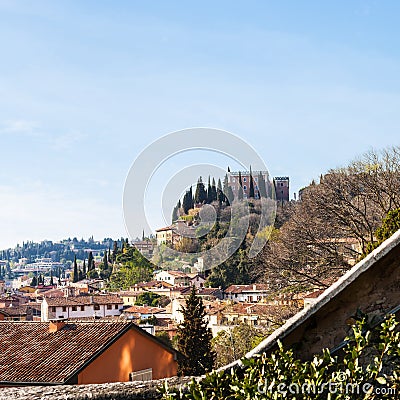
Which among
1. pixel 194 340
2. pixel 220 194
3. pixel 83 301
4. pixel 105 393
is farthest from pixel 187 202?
pixel 105 393

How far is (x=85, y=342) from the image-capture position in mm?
10766

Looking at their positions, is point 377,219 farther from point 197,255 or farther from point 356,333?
point 197,255

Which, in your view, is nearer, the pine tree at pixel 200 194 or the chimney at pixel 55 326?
the chimney at pixel 55 326

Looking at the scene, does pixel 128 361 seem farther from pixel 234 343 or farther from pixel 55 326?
pixel 234 343

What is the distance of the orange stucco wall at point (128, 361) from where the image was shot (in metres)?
9.91

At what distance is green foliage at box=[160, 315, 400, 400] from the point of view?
180 centimetres

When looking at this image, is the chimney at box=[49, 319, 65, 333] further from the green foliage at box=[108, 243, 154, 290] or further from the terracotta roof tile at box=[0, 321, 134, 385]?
the green foliage at box=[108, 243, 154, 290]

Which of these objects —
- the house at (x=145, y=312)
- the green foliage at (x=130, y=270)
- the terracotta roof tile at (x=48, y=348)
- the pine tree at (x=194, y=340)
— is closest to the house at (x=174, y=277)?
the green foliage at (x=130, y=270)

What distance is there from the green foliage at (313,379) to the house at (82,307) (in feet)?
133

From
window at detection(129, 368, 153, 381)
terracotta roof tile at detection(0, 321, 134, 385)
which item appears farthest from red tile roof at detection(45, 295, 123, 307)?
window at detection(129, 368, 153, 381)

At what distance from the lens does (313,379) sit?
180 centimetres

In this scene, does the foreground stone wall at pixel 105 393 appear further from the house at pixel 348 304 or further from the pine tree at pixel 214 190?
the pine tree at pixel 214 190

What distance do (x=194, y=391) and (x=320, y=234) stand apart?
42.5 ft

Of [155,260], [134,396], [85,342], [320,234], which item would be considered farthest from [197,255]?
[134,396]
